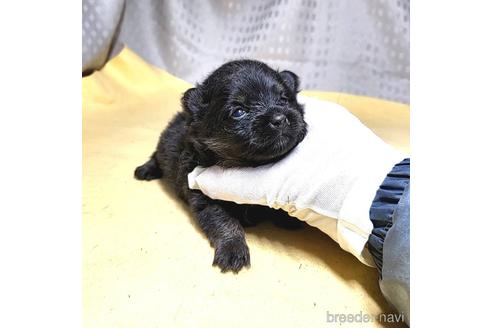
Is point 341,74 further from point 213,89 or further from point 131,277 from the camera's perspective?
point 131,277

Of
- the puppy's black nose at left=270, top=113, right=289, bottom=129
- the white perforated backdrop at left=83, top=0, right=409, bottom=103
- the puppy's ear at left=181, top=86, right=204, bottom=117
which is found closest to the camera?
the puppy's black nose at left=270, top=113, right=289, bottom=129

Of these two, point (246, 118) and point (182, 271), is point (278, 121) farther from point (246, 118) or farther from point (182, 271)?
point (182, 271)

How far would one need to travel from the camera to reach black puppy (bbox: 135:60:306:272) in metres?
1.60

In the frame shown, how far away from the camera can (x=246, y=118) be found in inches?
64.1

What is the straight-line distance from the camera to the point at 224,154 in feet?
5.54

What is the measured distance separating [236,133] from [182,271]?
0.48 meters

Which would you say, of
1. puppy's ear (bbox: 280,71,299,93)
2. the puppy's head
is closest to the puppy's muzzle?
the puppy's head

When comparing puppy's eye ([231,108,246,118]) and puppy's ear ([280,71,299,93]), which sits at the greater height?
puppy's ear ([280,71,299,93])

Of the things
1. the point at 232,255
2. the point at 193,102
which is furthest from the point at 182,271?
the point at 193,102

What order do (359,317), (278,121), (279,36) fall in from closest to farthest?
(359,317)
(278,121)
(279,36)

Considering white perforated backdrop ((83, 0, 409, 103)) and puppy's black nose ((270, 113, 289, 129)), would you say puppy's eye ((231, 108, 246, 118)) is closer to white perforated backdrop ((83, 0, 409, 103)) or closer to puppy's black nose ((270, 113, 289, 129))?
puppy's black nose ((270, 113, 289, 129))

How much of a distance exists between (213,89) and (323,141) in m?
0.42

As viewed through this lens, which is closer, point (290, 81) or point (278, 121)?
point (278, 121)
